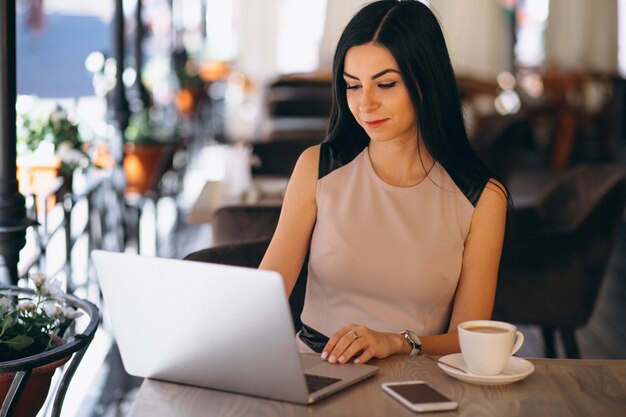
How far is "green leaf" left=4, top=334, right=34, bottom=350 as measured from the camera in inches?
66.4

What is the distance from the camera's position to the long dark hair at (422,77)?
1.83 metres

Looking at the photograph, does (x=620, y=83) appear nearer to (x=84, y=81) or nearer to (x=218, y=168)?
(x=218, y=168)

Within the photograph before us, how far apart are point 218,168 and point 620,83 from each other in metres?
4.40

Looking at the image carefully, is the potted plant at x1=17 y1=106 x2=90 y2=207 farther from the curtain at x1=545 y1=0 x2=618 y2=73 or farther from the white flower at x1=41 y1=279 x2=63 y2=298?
the curtain at x1=545 y1=0 x2=618 y2=73

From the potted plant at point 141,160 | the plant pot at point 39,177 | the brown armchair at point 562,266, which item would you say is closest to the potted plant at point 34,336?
the plant pot at point 39,177

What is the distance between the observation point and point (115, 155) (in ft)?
14.9

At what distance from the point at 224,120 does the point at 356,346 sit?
32.3 feet

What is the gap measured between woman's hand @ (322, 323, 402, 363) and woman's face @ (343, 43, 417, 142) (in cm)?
46

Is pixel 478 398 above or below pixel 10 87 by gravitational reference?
below

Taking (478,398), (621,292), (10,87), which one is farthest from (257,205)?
(621,292)

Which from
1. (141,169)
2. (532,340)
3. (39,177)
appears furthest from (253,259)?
(141,169)

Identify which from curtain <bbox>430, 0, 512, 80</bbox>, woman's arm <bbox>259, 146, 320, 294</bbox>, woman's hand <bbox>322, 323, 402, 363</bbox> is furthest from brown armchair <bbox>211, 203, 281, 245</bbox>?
curtain <bbox>430, 0, 512, 80</bbox>

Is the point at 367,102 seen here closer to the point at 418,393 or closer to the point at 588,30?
Result: the point at 418,393

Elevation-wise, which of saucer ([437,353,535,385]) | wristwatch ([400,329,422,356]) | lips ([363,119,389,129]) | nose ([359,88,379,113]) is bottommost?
wristwatch ([400,329,422,356])
